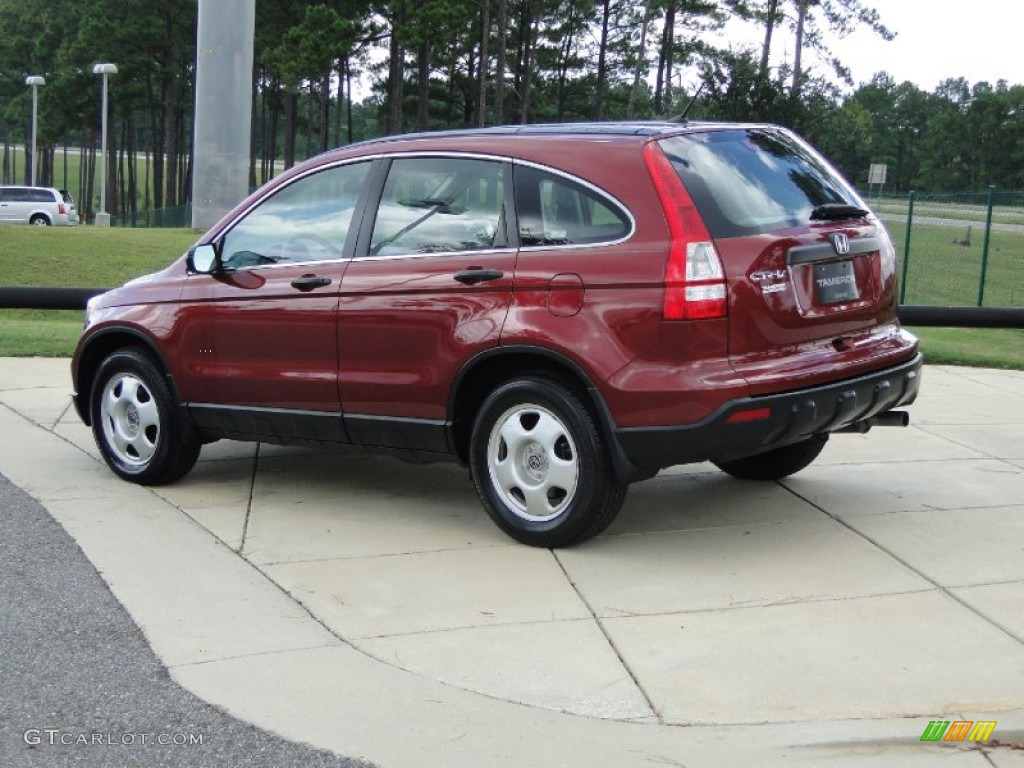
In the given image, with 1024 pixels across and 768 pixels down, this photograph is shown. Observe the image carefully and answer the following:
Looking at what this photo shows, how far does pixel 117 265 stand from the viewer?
66.9 ft

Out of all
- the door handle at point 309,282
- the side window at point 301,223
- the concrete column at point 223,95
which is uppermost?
the concrete column at point 223,95

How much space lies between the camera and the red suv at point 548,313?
543 cm

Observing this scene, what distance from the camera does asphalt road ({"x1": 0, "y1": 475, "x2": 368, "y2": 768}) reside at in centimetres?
396

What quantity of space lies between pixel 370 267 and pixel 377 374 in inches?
20.1

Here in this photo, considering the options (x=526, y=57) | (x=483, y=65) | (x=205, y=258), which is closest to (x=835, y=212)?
(x=205, y=258)

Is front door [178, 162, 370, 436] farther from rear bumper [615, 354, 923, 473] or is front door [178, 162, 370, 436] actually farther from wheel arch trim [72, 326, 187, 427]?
rear bumper [615, 354, 923, 473]

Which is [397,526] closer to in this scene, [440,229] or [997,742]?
[440,229]

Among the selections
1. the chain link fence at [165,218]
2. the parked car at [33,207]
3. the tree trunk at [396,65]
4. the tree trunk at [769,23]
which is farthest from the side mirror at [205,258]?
the tree trunk at [769,23]

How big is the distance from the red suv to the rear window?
0.04ft

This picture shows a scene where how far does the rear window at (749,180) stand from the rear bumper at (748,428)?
708 millimetres

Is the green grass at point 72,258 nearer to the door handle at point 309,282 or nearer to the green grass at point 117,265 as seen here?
the green grass at point 117,265

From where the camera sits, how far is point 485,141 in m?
6.22

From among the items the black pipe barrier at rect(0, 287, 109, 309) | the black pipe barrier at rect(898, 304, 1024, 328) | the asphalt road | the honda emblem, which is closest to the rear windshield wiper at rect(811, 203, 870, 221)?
the honda emblem

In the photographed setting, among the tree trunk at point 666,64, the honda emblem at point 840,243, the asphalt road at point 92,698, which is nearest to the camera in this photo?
the asphalt road at point 92,698
